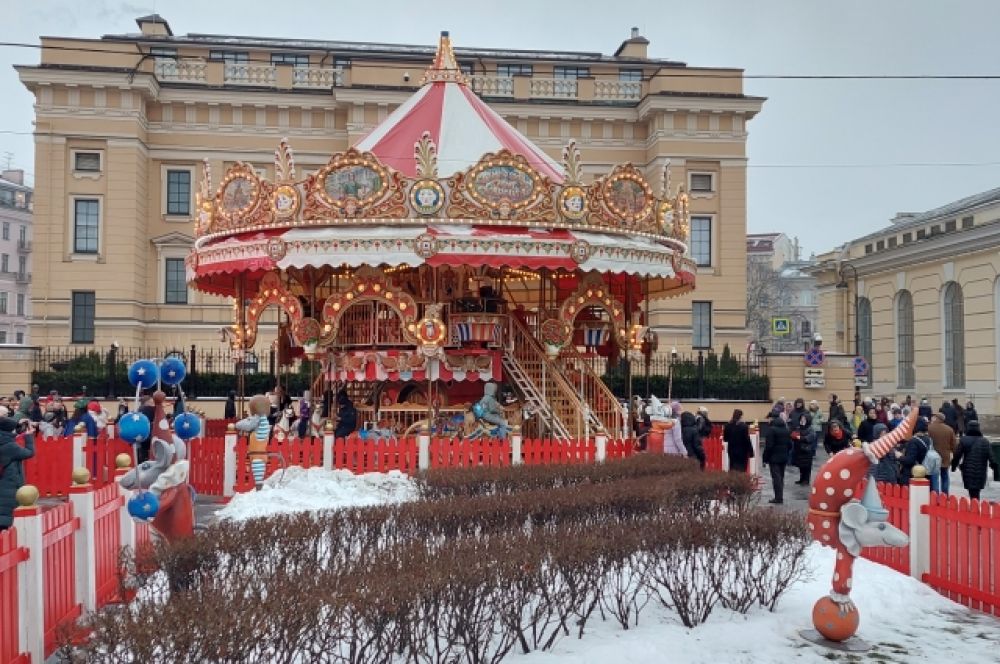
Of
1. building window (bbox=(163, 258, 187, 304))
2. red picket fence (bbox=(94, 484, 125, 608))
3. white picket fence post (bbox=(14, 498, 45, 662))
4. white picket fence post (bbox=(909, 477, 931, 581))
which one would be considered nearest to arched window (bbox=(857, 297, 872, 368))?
building window (bbox=(163, 258, 187, 304))

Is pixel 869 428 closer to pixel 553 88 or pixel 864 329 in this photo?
pixel 864 329

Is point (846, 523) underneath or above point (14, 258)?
underneath

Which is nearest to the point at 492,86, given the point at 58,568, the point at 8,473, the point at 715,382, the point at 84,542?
the point at 715,382

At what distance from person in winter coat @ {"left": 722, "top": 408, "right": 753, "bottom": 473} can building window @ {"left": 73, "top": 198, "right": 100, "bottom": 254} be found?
28.7 metres

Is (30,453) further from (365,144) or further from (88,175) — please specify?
(88,175)

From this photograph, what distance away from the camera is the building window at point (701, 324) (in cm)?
3912

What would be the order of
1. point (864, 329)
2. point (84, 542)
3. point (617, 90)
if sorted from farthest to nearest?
point (617, 90) → point (864, 329) → point (84, 542)

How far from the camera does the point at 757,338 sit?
72062 mm

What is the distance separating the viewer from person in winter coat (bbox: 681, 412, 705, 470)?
1605 cm

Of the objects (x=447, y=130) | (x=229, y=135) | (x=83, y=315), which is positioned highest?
(x=229, y=135)

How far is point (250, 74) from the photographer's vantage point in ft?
127

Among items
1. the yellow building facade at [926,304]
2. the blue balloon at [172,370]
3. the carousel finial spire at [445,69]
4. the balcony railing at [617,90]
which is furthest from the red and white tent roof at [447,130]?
the balcony railing at [617,90]

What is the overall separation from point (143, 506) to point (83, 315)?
31.4 meters

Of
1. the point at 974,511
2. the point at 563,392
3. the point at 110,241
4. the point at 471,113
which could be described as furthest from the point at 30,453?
the point at 110,241
